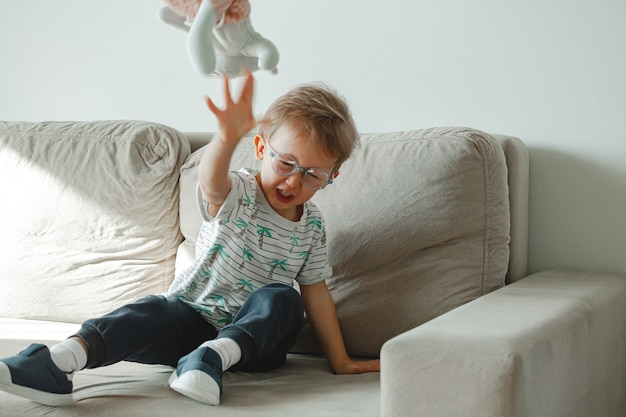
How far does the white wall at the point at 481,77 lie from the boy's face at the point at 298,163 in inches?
19.7

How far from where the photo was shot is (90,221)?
2043mm

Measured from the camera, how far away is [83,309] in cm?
203

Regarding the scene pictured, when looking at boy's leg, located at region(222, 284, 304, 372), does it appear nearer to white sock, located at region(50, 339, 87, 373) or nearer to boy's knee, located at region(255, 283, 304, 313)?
boy's knee, located at region(255, 283, 304, 313)

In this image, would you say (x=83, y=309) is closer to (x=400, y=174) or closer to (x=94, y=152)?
(x=94, y=152)

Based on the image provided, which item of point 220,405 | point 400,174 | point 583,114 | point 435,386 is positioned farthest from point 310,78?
point 435,386

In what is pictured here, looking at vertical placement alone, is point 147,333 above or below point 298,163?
below

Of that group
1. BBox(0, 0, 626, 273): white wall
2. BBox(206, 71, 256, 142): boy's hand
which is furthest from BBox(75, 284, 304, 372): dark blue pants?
BBox(0, 0, 626, 273): white wall

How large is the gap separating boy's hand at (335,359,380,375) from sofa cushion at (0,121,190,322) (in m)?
0.61

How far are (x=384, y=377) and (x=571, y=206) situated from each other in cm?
89

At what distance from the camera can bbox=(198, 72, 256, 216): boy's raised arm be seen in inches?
51.4

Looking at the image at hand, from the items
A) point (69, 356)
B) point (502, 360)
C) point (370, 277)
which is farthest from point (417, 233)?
point (69, 356)

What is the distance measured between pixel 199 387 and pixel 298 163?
455mm

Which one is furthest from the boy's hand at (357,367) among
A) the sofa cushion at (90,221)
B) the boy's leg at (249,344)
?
the sofa cushion at (90,221)

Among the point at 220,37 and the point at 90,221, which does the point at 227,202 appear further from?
the point at 90,221
